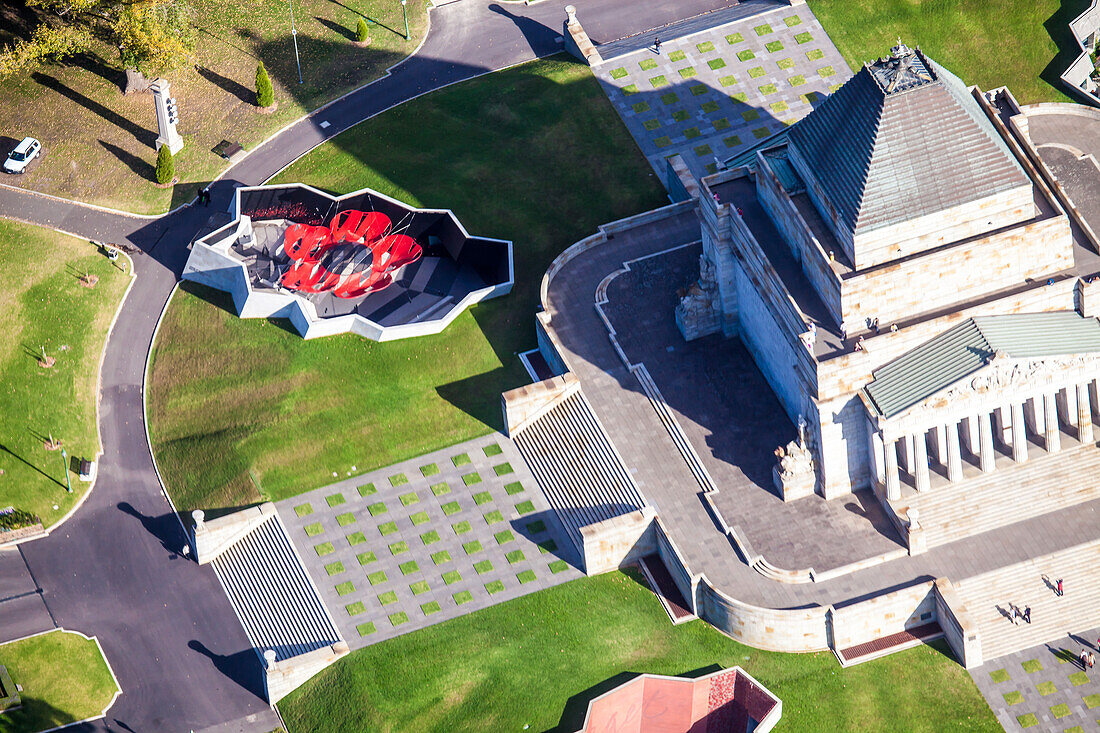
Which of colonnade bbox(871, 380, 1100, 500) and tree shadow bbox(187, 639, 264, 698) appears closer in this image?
colonnade bbox(871, 380, 1100, 500)

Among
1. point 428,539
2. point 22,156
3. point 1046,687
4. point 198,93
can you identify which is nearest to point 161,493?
point 428,539

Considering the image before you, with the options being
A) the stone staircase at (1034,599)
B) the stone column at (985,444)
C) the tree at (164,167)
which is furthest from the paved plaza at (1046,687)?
the tree at (164,167)

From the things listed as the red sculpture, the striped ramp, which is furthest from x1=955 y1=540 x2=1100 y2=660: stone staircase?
the red sculpture

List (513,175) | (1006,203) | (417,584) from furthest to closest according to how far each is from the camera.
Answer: (513,175) < (417,584) < (1006,203)

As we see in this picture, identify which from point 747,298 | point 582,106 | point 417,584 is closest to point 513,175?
point 582,106

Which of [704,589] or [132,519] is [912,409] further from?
[132,519]

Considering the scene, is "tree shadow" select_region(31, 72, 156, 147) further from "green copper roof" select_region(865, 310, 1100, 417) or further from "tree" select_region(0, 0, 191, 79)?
"green copper roof" select_region(865, 310, 1100, 417)
